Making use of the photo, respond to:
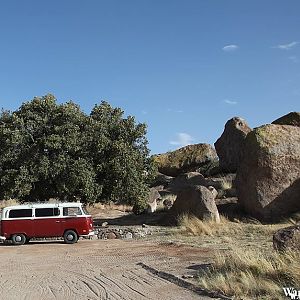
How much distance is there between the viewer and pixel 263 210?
25141mm

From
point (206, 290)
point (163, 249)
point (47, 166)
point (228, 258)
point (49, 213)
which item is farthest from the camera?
point (47, 166)

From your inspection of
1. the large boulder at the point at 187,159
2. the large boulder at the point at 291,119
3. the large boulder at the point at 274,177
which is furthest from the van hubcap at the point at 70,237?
the large boulder at the point at 187,159

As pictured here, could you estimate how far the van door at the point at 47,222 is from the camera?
2371cm

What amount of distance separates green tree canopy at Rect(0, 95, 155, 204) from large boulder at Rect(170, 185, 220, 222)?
232cm

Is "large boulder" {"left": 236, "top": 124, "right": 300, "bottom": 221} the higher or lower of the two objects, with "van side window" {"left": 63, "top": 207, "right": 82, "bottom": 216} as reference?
higher

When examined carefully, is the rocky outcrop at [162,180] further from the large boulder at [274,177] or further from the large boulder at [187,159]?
the large boulder at [274,177]

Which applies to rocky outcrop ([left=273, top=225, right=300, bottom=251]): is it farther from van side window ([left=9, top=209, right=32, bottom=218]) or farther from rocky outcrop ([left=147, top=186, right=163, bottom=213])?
rocky outcrop ([left=147, top=186, right=163, bottom=213])

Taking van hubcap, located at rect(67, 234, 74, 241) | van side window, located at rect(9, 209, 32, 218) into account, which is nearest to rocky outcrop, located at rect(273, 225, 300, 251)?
van hubcap, located at rect(67, 234, 74, 241)

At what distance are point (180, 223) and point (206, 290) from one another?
1607 centimetres

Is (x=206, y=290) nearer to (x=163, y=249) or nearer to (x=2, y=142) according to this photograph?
(x=163, y=249)

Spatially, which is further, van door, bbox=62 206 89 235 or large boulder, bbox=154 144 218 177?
large boulder, bbox=154 144 218 177

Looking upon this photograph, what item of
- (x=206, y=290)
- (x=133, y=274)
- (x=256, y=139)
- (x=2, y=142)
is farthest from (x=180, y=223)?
(x=206, y=290)

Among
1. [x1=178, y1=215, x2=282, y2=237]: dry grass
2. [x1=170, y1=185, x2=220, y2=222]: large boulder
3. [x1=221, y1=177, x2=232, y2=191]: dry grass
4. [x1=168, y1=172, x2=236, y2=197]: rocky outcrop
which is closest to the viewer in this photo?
[x1=178, y1=215, x2=282, y2=237]: dry grass

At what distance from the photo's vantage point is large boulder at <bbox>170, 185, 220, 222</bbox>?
2545 cm
